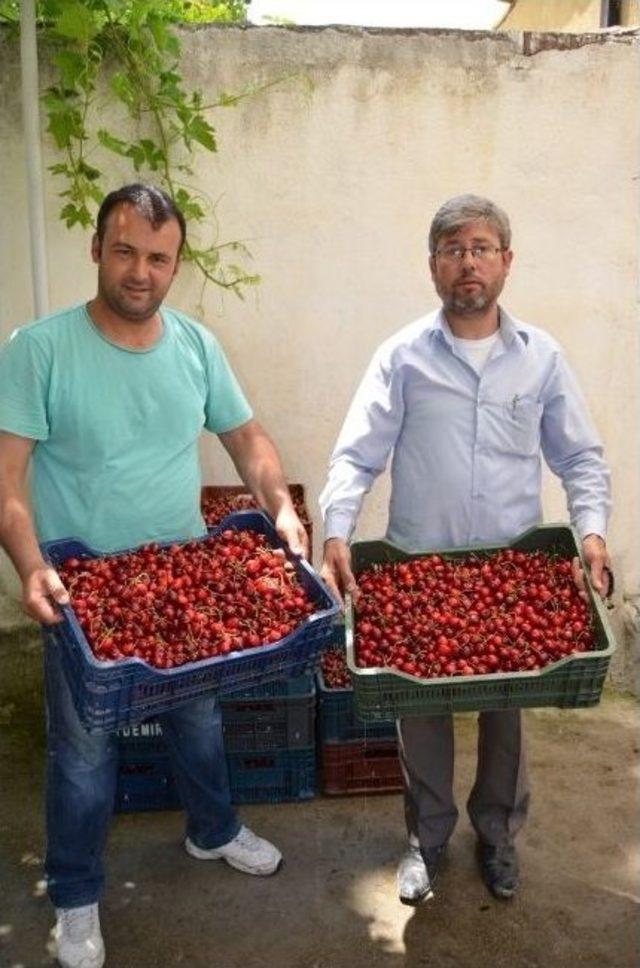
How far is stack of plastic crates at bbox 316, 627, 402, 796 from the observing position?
11.7ft

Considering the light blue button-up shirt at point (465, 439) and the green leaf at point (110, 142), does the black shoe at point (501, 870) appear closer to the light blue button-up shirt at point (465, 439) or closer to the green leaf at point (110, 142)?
the light blue button-up shirt at point (465, 439)

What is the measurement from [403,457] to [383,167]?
1.69 meters

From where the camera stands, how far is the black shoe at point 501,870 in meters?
3.03

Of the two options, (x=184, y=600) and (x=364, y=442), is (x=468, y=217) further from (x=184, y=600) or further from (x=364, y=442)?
(x=184, y=600)

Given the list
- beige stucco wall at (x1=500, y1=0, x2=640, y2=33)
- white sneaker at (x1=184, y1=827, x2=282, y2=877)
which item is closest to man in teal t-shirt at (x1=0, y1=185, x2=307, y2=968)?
white sneaker at (x1=184, y1=827, x2=282, y2=877)

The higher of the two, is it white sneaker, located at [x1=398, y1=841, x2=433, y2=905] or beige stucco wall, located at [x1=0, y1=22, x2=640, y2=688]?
beige stucco wall, located at [x1=0, y1=22, x2=640, y2=688]

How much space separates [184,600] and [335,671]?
1.48m

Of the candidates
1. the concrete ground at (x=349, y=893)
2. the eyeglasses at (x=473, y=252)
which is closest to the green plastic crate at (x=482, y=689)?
the concrete ground at (x=349, y=893)

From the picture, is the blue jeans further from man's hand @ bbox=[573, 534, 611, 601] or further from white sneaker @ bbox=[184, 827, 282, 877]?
man's hand @ bbox=[573, 534, 611, 601]

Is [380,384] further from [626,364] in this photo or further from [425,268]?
[626,364]

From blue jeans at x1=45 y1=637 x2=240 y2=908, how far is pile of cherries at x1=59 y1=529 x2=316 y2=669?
0.87 ft

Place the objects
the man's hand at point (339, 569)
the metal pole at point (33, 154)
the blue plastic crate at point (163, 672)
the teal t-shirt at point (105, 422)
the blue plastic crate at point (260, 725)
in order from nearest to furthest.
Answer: the blue plastic crate at point (163, 672)
the teal t-shirt at point (105, 422)
the man's hand at point (339, 569)
the blue plastic crate at point (260, 725)
the metal pole at point (33, 154)

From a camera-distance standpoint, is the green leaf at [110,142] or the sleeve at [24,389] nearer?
the sleeve at [24,389]

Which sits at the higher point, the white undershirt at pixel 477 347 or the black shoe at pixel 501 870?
the white undershirt at pixel 477 347
